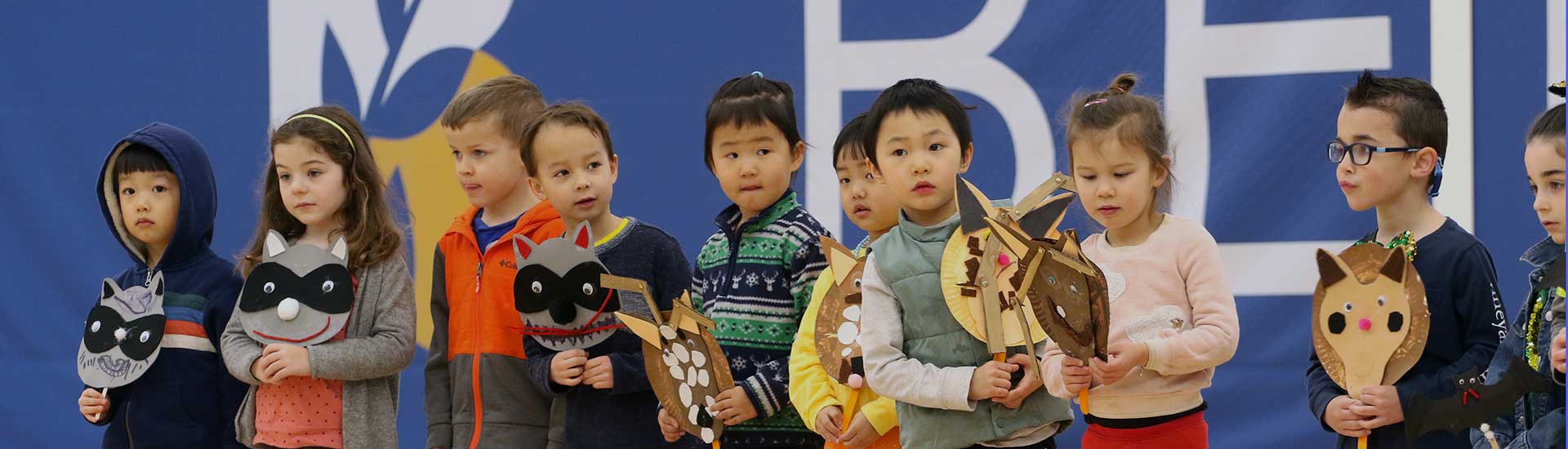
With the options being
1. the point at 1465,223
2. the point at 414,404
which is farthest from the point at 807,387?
the point at 414,404

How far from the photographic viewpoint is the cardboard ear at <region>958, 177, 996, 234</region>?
235 centimetres

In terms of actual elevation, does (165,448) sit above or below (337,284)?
below

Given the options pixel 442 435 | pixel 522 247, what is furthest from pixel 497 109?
pixel 442 435

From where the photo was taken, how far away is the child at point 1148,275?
8.18 feet

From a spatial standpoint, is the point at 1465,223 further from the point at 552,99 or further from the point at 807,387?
the point at 552,99

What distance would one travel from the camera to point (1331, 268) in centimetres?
230

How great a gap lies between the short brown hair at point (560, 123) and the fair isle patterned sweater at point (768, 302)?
16.5 inches

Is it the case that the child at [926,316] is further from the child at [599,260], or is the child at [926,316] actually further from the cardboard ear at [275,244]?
the cardboard ear at [275,244]

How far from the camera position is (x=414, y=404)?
4746 millimetres

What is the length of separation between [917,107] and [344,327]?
4.37 feet

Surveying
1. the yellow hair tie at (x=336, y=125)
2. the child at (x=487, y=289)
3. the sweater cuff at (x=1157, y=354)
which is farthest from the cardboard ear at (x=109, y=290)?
the sweater cuff at (x=1157, y=354)

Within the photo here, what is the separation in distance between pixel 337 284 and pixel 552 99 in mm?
1542

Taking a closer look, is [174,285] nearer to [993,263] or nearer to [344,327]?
[344,327]

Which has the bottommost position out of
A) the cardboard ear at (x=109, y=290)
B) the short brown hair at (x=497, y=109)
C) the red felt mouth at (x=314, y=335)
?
the red felt mouth at (x=314, y=335)
